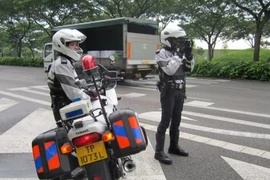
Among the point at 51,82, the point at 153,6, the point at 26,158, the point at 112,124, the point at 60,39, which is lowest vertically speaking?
the point at 26,158

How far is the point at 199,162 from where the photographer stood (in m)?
4.25

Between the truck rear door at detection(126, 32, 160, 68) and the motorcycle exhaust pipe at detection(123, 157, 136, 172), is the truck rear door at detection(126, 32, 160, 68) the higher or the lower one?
→ the higher one

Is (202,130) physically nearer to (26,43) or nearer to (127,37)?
(127,37)

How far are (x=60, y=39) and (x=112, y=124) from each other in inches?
46.6

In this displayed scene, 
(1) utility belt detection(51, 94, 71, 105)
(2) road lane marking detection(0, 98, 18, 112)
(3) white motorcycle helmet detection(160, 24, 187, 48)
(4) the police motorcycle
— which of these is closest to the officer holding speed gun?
(3) white motorcycle helmet detection(160, 24, 187, 48)

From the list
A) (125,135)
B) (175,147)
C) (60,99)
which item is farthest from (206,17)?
(125,135)

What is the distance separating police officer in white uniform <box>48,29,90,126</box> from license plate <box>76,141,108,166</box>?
606 millimetres

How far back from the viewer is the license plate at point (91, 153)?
2.56 meters

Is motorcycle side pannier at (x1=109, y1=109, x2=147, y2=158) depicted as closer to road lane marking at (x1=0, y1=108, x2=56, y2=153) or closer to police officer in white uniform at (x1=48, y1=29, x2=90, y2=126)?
police officer in white uniform at (x1=48, y1=29, x2=90, y2=126)

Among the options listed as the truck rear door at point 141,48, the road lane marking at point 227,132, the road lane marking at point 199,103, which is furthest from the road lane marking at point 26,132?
the truck rear door at point 141,48

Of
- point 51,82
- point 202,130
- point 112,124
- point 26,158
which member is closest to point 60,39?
point 51,82

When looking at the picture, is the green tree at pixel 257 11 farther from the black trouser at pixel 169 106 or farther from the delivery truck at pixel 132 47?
the black trouser at pixel 169 106

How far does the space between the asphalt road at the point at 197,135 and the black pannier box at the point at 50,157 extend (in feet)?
4.71

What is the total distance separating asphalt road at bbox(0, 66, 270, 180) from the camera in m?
3.95
